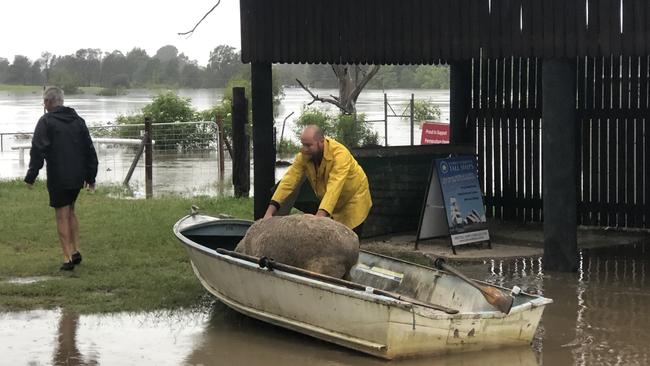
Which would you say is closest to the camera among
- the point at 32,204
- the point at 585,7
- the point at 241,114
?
the point at 585,7

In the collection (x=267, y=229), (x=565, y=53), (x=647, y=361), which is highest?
(x=565, y=53)

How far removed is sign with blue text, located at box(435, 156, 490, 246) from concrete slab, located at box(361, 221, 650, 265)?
0.20 m

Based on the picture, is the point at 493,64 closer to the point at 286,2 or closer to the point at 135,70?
the point at 286,2

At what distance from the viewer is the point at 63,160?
1198 centimetres

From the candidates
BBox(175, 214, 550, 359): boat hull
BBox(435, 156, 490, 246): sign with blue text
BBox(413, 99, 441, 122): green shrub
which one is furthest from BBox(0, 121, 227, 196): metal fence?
BBox(175, 214, 550, 359): boat hull

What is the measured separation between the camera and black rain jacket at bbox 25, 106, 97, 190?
39.2ft

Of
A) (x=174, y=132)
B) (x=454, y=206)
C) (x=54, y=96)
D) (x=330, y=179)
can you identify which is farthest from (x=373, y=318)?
(x=174, y=132)

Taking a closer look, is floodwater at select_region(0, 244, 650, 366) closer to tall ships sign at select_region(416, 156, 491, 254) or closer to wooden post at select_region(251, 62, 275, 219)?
tall ships sign at select_region(416, 156, 491, 254)

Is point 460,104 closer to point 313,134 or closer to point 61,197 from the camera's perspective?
point 313,134

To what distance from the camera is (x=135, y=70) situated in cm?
7181

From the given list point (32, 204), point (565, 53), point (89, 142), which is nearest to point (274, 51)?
point (89, 142)

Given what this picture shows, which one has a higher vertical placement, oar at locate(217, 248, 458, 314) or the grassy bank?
oar at locate(217, 248, 458, 314)

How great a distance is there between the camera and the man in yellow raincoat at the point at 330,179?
33.4ft

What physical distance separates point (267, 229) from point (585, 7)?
14.8ft
